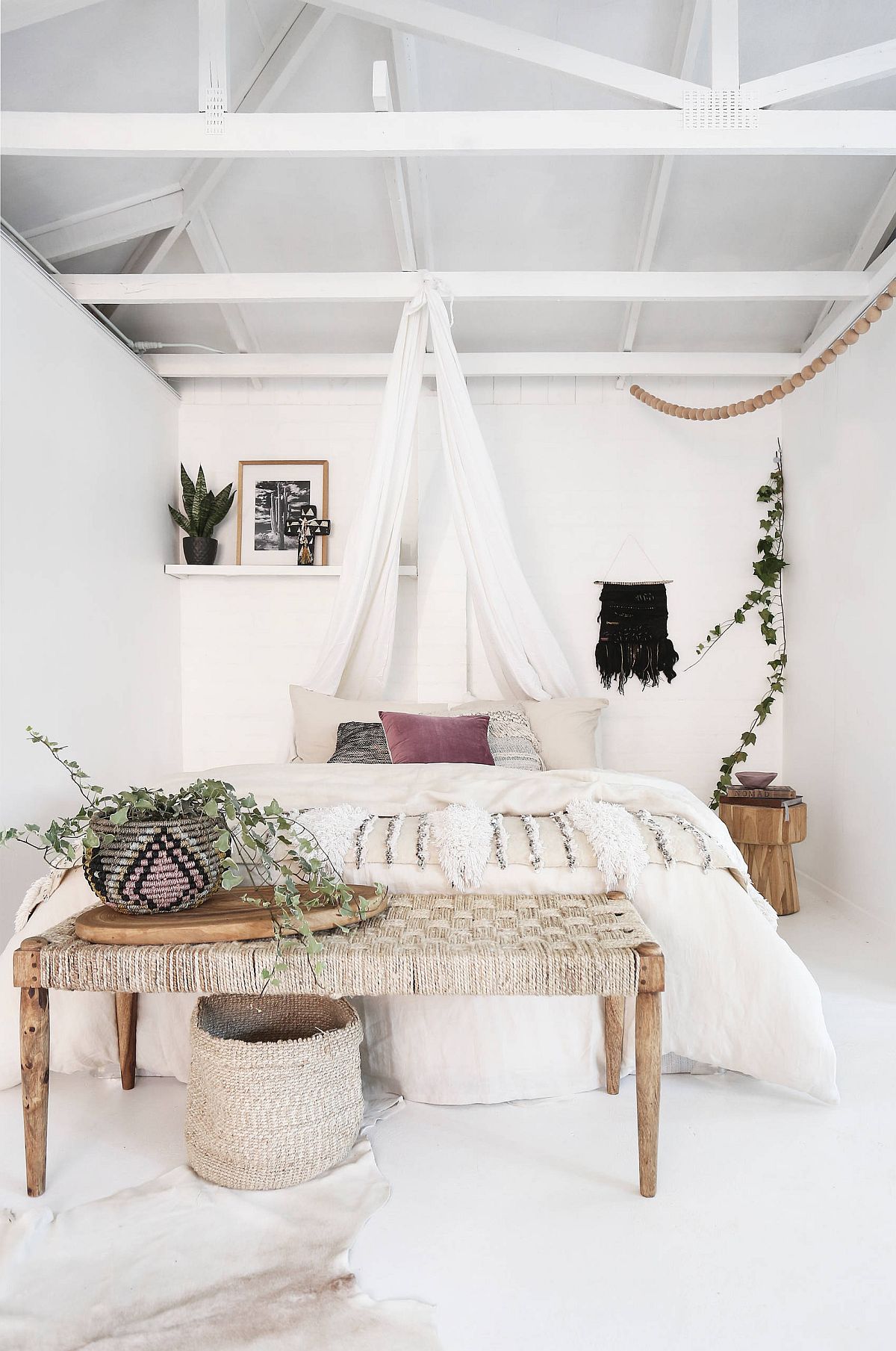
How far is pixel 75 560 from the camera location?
3.54m

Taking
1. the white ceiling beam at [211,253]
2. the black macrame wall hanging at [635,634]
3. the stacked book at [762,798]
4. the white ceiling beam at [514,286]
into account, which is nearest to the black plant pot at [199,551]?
the white ceiling beam at [211,253]

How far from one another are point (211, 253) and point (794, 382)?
100 inches

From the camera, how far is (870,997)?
9.16 ft

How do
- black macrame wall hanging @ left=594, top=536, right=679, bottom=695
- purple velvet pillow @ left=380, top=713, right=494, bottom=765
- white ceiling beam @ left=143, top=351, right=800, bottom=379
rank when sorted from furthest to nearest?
black macrame wall hanging @ left=594, top=536, right=679, bottom=695
white ceiling beam @ left=143, top=351, right=800, bottom=379
purple velvet pillow @ left=380, top=713, right=494, bottom=765

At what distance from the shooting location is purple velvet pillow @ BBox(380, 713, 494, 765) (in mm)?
3367

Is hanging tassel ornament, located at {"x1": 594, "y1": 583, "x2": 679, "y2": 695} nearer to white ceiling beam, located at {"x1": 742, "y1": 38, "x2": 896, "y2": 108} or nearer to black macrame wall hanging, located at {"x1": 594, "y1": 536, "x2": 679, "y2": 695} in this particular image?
black macrame wall hanging, located at {"x1": 594, "y1": 536, "x2": 679, "y2": 695}

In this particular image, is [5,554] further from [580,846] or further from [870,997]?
[870,997]

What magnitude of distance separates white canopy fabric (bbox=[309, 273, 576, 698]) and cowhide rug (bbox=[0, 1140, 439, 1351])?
8.19 feet

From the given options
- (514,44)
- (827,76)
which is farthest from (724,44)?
(514,44)

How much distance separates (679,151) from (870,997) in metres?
2.58

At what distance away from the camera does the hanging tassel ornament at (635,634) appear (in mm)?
4785

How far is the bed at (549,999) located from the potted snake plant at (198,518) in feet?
8.57

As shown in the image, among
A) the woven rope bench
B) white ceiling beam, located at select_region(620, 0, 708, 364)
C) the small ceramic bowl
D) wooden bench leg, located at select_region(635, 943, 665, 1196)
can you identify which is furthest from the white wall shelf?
wooden bench leg, located at select_region(635, 943, 665, 1196)

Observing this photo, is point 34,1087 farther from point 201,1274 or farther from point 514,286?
point 514,286
